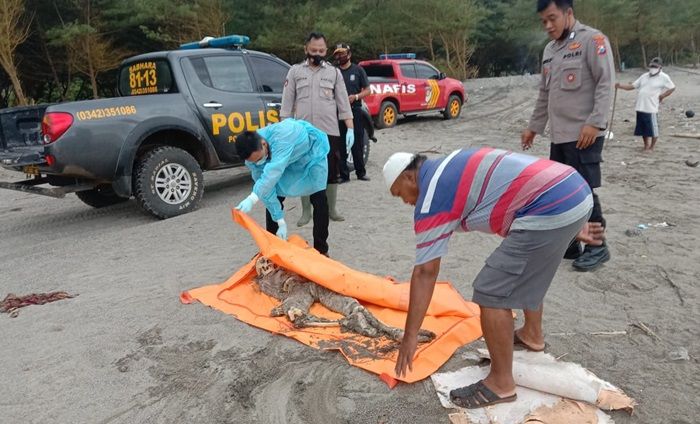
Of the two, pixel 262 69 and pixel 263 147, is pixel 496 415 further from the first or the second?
pixel 262 69

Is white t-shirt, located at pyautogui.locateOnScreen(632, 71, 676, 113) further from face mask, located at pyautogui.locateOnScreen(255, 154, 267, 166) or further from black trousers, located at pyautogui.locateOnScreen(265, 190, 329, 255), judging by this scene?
face mask, located at pyautogui.locateOnScreen(255, 154, 267, 166)

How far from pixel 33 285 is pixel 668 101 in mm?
18283

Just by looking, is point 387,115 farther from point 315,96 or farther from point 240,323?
point 240,323

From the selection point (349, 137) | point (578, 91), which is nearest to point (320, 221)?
point (349, 137)

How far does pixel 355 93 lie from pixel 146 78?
256 cm

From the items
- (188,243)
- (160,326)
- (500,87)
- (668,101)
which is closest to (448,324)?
(160,326)

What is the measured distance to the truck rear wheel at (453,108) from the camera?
47.5 feet

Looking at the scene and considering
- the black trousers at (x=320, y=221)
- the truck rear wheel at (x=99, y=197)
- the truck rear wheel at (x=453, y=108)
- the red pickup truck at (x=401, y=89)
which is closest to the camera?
the black trousers at (x=320, y=221)

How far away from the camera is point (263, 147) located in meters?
3.68

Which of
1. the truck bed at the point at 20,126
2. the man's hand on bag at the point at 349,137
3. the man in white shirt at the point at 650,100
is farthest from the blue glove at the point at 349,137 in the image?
the man in white shirt at the point at 650,100

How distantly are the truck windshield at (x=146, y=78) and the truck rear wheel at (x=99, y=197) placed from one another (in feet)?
3.99

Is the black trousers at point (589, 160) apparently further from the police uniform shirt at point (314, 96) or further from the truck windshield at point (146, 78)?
the truck windshield at point (146, 78)

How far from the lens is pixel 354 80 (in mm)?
6918

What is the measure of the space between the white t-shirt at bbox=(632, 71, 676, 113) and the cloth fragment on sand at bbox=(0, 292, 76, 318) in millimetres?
9112
